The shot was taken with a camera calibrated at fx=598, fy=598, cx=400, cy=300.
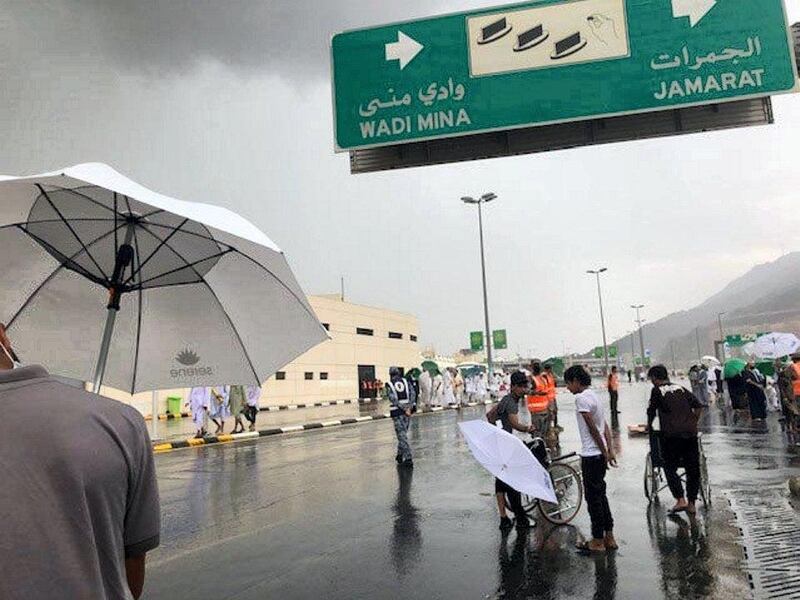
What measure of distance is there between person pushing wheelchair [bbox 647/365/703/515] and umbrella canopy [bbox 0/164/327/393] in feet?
17.1

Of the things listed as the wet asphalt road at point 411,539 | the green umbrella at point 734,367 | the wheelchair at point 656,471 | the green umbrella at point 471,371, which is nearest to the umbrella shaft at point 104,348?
the wet asphalt road at point 411,539

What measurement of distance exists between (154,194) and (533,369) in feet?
32.4

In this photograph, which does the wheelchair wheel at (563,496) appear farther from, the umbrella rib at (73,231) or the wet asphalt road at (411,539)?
the umbrella rib at (73,231)

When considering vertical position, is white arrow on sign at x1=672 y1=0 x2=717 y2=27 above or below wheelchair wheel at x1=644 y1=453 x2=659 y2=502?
above

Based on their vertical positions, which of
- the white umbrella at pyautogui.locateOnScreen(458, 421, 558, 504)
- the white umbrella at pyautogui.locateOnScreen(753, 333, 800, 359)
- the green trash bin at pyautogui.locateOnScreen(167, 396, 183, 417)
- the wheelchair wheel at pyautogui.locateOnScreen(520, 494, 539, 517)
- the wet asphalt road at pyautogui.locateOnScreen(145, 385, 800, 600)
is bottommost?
the wet asphalt road at pyautogui.locateOnScreen(145, 385, 800, 600)

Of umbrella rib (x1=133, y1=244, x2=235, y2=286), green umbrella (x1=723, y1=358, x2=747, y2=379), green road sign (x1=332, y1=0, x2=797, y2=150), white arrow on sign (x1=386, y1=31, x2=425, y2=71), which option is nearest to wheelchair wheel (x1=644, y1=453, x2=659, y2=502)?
green road sign (x1=332, y1=0, x2=797, y2=150)

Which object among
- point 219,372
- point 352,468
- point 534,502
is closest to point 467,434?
point 534,502

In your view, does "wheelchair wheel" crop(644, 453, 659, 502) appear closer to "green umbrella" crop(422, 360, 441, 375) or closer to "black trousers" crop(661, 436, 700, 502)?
"black trousers" crop(661, 436, 700, 502)

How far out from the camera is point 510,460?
630cm

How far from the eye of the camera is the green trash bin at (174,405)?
29094 mm

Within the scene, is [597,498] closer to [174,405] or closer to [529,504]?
[529,504]

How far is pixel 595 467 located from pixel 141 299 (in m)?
4.55

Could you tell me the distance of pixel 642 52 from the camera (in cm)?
795

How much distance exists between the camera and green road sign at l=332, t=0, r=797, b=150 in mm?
7723
